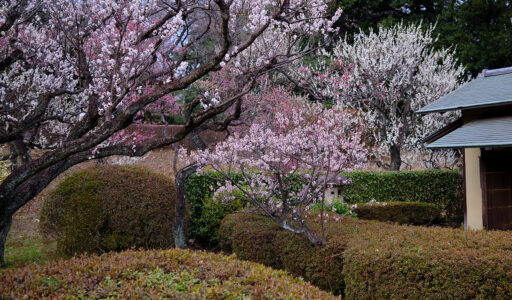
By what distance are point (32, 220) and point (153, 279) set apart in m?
11.8

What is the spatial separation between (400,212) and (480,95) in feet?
13.5

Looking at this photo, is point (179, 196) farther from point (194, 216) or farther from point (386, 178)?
point (386, 178)

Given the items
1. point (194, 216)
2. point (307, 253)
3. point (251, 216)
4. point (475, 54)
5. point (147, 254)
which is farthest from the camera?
point (475, 54)

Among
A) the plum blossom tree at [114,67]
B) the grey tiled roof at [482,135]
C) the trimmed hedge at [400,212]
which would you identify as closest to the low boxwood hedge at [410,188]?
the trimmed hedge at [400,212]

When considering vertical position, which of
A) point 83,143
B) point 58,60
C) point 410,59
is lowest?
point 83,143

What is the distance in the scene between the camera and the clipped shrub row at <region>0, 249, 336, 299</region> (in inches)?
111

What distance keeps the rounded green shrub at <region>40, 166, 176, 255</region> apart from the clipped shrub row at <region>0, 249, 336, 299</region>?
10.2 feet

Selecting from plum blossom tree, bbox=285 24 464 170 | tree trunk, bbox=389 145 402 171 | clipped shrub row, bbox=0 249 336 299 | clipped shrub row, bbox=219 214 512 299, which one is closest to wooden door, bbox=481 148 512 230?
clipped shrub row, bbox=219 214 512 299

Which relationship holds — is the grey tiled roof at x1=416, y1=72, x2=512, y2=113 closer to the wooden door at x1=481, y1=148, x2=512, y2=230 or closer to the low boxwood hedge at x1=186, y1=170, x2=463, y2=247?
the wooden door at x1=481, y1=148, x2=512, y2=230

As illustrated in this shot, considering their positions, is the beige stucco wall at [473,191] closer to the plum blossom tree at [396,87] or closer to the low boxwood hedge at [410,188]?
the low boxwood hedge at [410,188]

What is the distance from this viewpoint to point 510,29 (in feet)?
63.0

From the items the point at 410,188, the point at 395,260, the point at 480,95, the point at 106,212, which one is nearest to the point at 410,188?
the point at 410,188

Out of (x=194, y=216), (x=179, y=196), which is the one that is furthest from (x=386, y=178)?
(x=179, y=196)

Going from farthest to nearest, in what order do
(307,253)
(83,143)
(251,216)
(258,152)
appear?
(251,216) → (258,152) → (307,253) → (83,143)
